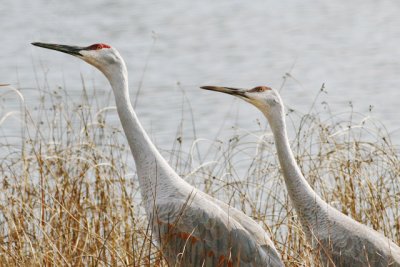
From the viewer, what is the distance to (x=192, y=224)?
555cm

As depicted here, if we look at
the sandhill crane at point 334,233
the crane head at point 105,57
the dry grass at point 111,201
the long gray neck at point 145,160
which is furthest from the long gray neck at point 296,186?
the crane head at point 105,57

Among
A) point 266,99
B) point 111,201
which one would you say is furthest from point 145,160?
point 111,201

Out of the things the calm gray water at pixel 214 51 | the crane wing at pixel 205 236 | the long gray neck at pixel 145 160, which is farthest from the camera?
the calm gray water at pixel 214 51

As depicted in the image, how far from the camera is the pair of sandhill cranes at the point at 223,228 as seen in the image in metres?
5.46

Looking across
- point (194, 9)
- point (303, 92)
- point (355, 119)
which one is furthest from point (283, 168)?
point (194, 9)

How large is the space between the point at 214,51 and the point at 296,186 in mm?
10159

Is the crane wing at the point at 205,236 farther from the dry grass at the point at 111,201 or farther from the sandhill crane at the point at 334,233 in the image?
the sandhill crane at the point at 334,233

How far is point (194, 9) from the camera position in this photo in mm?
18656

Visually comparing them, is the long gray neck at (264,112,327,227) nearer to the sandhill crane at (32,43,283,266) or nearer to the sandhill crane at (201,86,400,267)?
the sandhill crane at (201,86,400,267)

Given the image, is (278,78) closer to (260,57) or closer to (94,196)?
(260,57)

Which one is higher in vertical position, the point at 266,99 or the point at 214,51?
the point at 214,51

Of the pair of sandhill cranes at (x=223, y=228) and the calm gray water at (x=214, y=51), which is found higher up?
the calm gray water at (x=214, y=51)

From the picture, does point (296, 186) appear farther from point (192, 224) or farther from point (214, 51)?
point (214, 51)

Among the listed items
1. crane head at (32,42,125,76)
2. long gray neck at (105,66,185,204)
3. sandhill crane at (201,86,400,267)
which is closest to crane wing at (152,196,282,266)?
long gray neck at (105,66,185,204)
